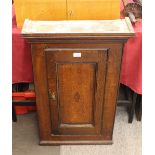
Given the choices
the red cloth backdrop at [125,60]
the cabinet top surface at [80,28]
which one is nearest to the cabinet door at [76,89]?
the cabinet top surface at [80,28]

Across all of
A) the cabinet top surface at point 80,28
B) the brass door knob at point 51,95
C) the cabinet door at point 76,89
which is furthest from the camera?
the brass door knob at point 51,95

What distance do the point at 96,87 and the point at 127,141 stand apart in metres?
0.58

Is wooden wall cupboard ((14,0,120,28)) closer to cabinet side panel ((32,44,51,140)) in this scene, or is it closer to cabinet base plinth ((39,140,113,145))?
cabinet side panel ((32,44,51,140))

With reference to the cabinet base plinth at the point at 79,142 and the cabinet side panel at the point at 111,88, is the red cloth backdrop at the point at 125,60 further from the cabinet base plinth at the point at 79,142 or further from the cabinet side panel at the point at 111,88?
the cabinet base plinth at the point at 79,142

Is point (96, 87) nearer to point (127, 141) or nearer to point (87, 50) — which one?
point (87, 50)

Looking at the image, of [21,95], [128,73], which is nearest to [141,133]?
[128,73]

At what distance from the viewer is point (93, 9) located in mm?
1369

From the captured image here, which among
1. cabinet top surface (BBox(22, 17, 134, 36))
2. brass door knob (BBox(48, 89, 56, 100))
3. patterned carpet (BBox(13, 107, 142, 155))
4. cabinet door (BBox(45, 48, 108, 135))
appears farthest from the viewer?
patterned carpet (BBox(13, 107, 142, 155))

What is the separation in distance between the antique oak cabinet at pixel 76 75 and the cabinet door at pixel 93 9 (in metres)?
0.12

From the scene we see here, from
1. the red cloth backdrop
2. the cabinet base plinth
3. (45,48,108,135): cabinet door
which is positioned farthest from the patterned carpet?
the red cloth backdrop

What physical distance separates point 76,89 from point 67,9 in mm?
463

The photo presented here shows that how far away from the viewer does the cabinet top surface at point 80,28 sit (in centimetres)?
115

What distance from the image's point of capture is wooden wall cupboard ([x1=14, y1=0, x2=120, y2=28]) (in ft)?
4.43

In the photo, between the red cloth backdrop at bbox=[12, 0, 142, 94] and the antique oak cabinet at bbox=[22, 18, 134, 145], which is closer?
the antique oak cabinet at bbox=[22, 18, 134, 145]
